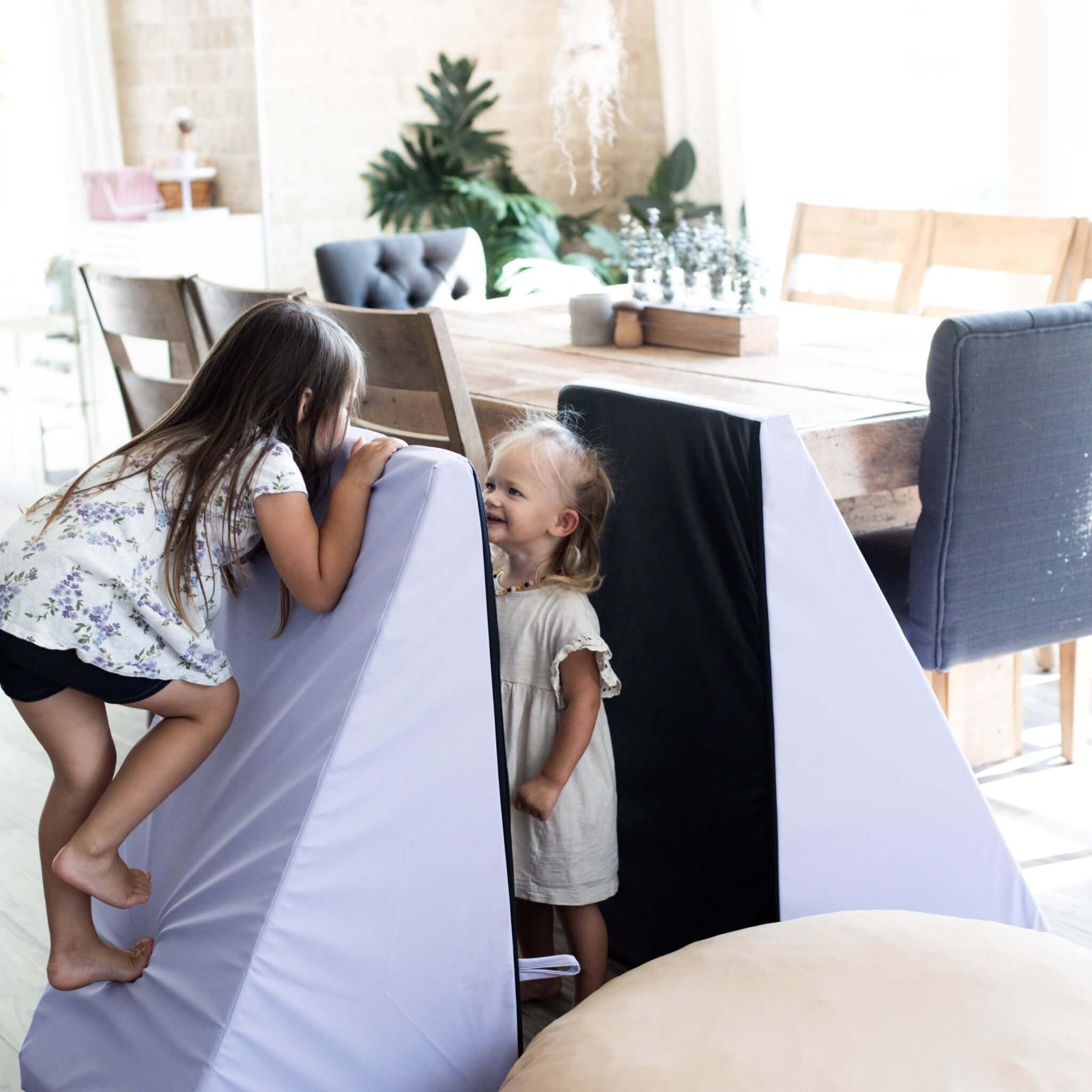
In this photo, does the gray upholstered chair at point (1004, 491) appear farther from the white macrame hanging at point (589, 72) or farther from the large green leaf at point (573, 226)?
the white macrame hanging at point (589, 72)

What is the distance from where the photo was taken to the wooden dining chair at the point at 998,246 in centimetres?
328

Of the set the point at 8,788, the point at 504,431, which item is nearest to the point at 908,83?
the point at 504,431

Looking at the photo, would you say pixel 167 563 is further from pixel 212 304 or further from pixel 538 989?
pixel 212 304

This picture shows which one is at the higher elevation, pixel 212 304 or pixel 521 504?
pixel 212 304

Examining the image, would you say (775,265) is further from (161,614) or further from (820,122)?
(161,614)

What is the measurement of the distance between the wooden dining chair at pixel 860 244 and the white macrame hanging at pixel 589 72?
2.55 m

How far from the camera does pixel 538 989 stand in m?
1.93

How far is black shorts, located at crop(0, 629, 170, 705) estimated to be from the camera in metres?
1.55

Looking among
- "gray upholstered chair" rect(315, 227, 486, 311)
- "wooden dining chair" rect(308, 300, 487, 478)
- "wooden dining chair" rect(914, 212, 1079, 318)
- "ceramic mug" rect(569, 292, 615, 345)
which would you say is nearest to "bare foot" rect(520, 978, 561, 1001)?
"wooden dining chair" rect(308, 300, 487, 478)

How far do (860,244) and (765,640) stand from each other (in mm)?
2555

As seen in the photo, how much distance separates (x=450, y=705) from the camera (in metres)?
1.42

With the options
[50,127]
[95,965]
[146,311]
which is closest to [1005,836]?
[95,965]

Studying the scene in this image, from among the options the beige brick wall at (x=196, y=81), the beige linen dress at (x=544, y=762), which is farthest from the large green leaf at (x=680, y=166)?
the beige linen dress at (x=544, y=762)

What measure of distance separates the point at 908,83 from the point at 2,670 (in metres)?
4.66
